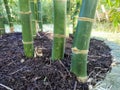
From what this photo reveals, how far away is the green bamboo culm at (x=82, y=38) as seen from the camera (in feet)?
4.60

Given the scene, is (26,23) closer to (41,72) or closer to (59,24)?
(59,24)

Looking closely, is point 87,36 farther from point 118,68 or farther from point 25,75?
point 118,68

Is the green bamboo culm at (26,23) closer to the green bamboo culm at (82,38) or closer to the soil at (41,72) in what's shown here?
the soil at (41,72)

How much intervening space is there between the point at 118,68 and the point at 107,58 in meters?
0.29

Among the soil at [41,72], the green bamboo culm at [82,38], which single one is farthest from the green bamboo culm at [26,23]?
the green bamboo culm at [82,38]

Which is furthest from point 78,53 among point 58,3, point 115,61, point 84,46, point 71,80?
point 115,61

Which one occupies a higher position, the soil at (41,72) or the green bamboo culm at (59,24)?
the green bamboo culm at (59,24)

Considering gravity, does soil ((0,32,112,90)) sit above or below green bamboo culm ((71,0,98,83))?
below

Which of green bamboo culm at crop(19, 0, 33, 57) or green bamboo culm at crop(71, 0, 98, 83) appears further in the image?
green bamboo culm at crop(19, 0, 33, 57)

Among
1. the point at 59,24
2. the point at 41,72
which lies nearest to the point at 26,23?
the point at 59,24

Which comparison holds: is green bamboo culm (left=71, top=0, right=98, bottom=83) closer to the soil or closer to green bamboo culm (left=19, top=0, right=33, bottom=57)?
the soil

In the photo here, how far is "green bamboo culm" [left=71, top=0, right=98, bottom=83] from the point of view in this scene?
1.40 metres

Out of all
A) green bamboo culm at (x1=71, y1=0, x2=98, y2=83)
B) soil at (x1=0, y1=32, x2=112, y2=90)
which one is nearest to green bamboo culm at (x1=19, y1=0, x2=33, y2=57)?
soil at (x1=0, y1=32, x2=112, y2=90)

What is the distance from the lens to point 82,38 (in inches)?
57.4
